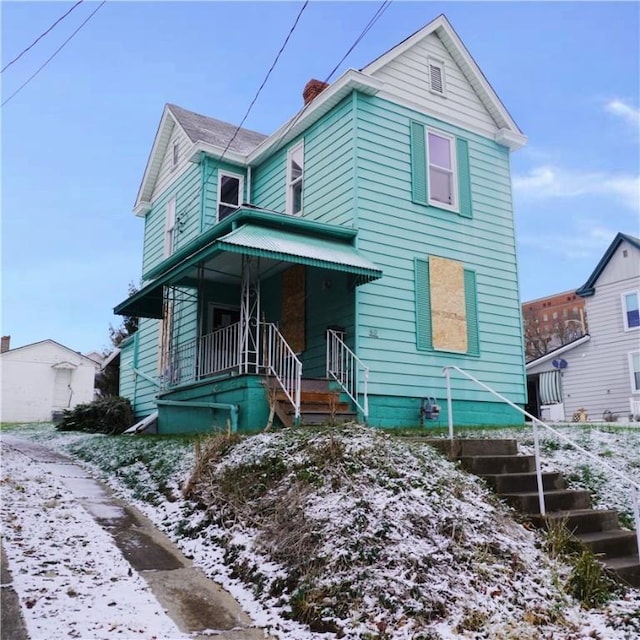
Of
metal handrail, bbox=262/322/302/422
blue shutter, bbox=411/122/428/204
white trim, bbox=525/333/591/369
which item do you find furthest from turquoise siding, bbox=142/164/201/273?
white trim, bbox=525/333/591/369

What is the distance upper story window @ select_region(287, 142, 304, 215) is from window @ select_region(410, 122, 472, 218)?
237 cm

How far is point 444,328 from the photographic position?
11.7m

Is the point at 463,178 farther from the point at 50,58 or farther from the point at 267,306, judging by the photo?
the point at 50,58

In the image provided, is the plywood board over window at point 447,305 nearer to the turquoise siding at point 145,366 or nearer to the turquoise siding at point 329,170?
the turquoise siding at point 329,170

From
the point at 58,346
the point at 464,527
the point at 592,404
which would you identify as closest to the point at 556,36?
the point at 464,527

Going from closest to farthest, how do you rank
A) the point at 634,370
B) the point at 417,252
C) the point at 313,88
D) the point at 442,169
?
the point at 417,252, the point at 442,169, the point at 313,88, the point at 634,370

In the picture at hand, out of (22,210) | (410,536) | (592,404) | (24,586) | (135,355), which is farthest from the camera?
(592,404)

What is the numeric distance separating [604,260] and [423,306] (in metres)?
13.5

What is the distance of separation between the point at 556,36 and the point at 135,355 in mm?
13595

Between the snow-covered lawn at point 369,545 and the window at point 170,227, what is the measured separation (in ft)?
34.0

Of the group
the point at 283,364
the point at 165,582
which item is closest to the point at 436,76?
the point at 283,364

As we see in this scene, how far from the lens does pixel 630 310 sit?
826 inches

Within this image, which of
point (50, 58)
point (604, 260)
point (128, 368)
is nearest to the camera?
point (50, 58)

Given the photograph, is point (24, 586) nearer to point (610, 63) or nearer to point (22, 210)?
point (22, 210)
